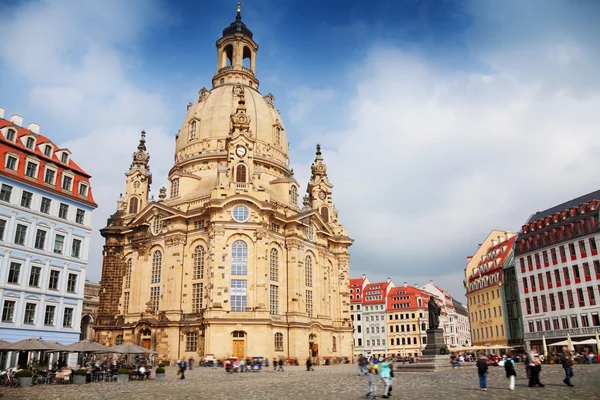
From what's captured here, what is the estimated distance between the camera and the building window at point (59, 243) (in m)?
43.3

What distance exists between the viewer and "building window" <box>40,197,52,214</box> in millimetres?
42750

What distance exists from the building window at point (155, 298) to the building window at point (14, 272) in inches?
952

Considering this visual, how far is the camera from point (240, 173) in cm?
6372

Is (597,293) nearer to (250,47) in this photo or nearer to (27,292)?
(27,292)

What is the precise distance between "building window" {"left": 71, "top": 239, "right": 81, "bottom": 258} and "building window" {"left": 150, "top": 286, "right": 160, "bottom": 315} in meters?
19.1

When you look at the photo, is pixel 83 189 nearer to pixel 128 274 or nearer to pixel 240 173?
pixel 240 173

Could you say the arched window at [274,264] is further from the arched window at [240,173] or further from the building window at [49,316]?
the building window at [49,316]

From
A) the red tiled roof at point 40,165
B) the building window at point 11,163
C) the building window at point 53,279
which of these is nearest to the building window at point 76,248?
the building window at point 53,279

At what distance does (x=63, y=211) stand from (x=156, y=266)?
855 inches

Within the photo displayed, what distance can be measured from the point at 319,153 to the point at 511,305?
1434 inches

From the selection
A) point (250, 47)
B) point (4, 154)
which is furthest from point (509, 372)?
point (250, 47)

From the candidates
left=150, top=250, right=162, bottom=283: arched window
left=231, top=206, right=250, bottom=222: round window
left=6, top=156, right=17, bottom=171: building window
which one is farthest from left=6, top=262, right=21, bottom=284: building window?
left=150, top=250, right=162, bottom=283: arched window

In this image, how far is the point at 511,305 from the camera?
72.0m

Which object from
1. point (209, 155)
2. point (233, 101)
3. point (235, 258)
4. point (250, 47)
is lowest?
point (235, 258)
